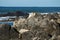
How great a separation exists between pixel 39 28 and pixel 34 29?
353 mm

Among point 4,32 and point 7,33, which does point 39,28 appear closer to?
point 7,33

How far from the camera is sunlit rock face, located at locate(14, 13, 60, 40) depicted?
37.8 ft

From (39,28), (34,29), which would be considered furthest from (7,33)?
(39,28)

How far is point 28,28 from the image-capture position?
1261 centimetres

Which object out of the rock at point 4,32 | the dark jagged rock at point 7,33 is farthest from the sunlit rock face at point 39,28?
the rock at point 4,32

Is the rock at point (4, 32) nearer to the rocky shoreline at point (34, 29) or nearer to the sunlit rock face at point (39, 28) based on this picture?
the rocky shoreline at point (34, 29)

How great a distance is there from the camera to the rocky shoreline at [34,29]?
11.3 meters

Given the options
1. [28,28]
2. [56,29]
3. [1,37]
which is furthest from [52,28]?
[1,37]

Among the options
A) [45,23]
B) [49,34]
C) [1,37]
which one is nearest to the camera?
[1,37]

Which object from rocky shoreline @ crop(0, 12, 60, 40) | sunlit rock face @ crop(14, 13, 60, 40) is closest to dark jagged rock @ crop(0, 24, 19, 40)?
rocky shoreline @ crop(0, 12, 60, 40)

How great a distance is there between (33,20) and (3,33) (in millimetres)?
2606

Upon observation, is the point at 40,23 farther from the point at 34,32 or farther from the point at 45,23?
the point at 34,32

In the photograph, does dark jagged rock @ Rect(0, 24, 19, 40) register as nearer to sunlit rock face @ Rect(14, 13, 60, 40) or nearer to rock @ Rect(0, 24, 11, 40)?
rock @ Rect(0, 24, 11, 40)

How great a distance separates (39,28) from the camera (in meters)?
12.3
